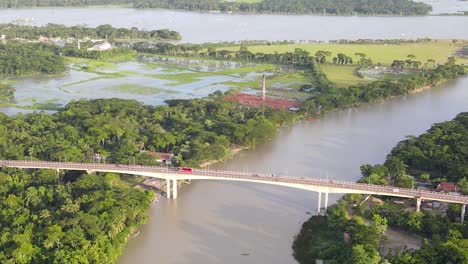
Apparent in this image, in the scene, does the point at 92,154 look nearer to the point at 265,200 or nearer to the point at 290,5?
the point at 265,200

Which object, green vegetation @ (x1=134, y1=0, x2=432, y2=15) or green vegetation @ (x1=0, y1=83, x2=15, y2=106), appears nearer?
green vegetation @ (x1=0, y1=83, x2=15, y2=106)

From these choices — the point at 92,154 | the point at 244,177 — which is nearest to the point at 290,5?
the point at 92,154

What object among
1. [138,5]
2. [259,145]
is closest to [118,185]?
[259,145]

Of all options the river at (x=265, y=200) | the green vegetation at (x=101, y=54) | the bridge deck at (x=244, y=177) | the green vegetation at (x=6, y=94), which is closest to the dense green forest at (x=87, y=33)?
the green vegetation at (x=101, y=54)

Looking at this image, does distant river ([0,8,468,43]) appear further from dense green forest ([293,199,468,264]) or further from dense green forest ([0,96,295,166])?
dense green forest ([293,199,468,264])

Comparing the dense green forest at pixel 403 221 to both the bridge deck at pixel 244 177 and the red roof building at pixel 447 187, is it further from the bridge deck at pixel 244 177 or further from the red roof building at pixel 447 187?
the bridge deck at pixel 244 177

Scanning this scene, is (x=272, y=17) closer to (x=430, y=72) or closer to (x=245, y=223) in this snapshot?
(x=430, y=72)

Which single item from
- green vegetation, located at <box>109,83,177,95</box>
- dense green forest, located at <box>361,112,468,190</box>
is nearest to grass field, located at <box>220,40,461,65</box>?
green vegetation, located at <box>109,83,177,95</box>
